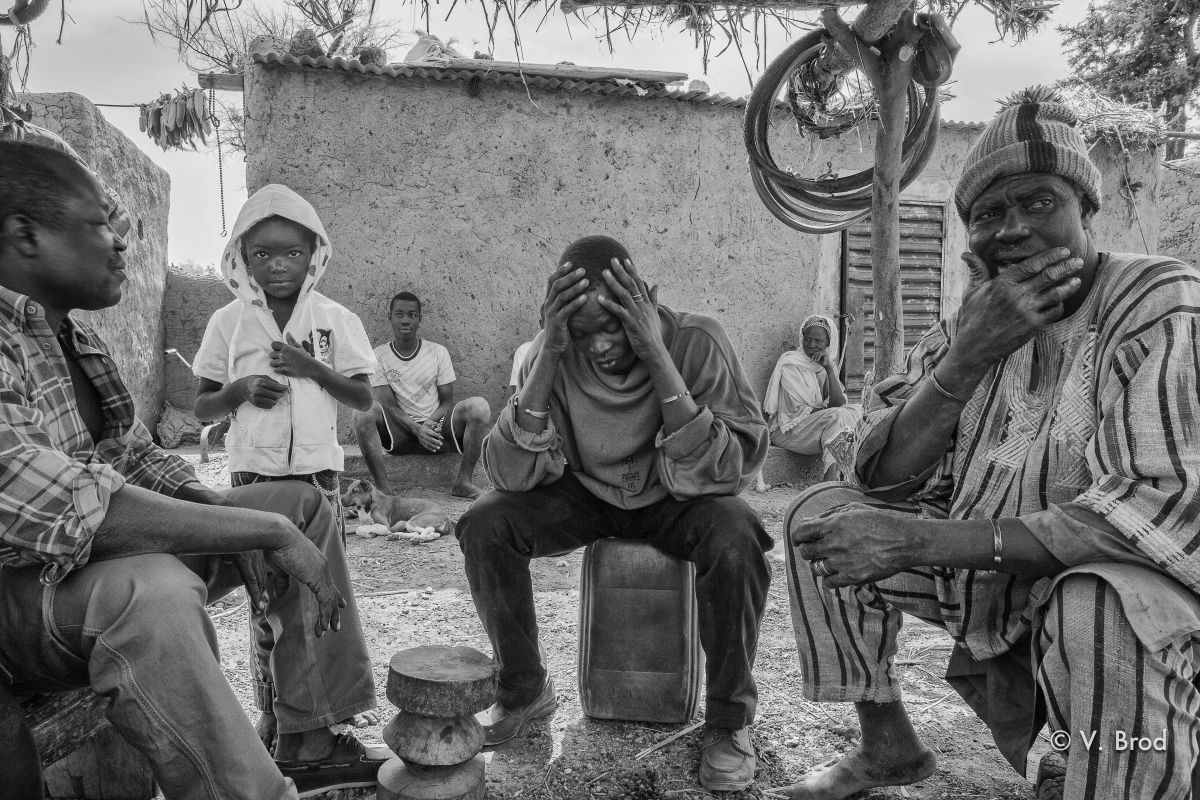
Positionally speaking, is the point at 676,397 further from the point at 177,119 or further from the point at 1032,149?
the point at 177,119

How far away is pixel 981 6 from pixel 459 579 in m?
3.63

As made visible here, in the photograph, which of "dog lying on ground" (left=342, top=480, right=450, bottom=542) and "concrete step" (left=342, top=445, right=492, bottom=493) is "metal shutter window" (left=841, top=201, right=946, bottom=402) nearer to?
"concrete step" (left=342, top=445, right=492, bottom=493)

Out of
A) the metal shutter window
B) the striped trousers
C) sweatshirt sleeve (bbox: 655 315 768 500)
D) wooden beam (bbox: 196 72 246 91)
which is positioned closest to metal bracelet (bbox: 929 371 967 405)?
the striped trousers

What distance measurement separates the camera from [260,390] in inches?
A: 103

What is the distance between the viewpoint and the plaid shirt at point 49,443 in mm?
1550

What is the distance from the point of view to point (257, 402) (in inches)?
103

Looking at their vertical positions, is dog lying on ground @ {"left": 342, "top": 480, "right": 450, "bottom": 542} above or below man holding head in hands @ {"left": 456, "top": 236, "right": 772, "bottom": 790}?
below

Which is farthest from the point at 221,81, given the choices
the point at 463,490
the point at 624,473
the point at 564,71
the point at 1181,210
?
the point at 1181,210

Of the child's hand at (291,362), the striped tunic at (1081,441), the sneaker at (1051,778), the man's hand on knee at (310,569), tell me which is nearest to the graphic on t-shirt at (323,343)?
the child's hand at (291,362)

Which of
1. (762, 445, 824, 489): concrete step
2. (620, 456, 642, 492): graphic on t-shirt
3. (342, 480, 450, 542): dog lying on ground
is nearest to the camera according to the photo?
(620, 456, 642, 492): graphic on t-shirt

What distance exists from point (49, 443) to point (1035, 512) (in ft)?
6.83

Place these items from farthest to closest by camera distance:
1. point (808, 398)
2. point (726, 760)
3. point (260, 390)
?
point (808, 398) < point (260, 390) < point (726, 760)

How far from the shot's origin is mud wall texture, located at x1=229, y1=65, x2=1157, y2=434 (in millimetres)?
6750

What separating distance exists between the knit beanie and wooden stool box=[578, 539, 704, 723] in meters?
1.41
